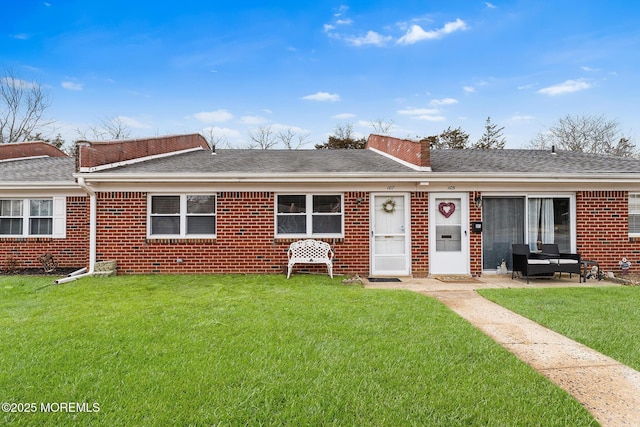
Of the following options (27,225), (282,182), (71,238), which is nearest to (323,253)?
(282,182)

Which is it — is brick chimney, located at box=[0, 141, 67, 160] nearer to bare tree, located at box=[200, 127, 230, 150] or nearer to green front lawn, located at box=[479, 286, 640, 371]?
bare tree, located at box=[200, 127, 230, 150]

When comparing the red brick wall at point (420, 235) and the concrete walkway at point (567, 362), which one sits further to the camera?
the red brick wall at point (420, 235)

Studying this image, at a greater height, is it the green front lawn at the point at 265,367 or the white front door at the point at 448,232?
the white front door at the point at 448,232

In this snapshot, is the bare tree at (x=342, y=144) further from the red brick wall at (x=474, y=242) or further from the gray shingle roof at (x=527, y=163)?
the red brick wall at (x=474, y=242)

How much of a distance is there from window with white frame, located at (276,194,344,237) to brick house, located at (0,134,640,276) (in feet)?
0.09

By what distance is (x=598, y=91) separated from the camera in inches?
774

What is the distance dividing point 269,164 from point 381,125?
23.4 m

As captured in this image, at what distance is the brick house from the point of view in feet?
28.7

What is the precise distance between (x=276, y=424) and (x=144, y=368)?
5.05ft

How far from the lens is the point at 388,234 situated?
9.02 metres

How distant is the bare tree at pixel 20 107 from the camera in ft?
84.0

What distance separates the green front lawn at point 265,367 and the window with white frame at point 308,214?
357 cm

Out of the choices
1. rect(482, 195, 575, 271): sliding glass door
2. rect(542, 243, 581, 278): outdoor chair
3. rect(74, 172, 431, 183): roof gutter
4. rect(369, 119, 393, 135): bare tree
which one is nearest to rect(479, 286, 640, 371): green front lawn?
rect(542, 243, 581, 278): outdoor chair

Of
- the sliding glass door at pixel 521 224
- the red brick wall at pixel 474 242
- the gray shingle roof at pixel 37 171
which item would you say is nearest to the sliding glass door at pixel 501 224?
the sliding glass door at pixel 521 224
